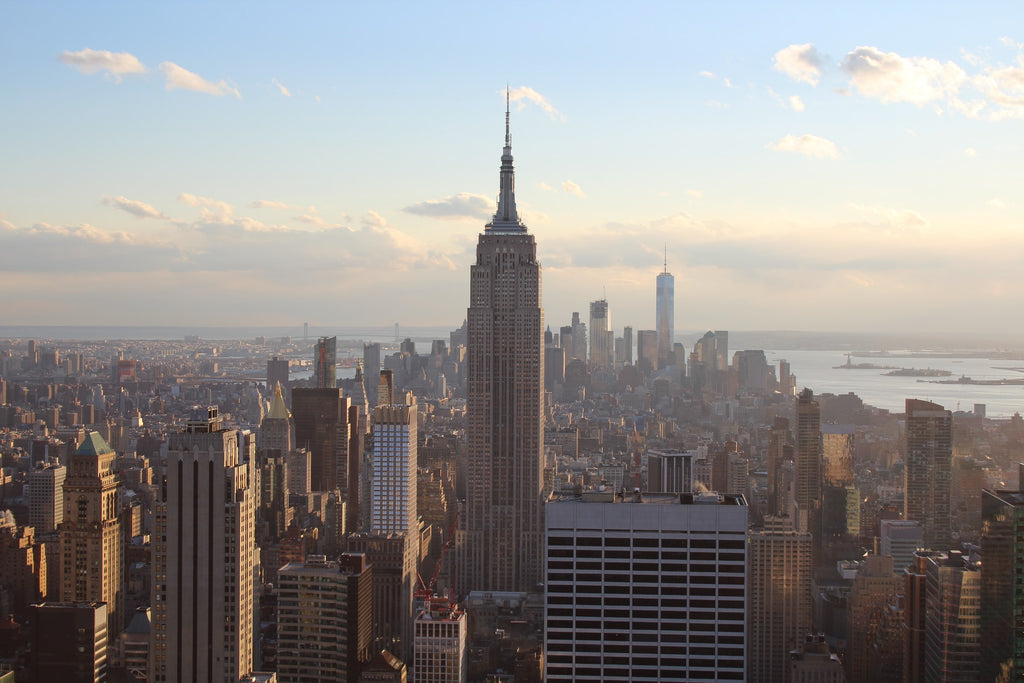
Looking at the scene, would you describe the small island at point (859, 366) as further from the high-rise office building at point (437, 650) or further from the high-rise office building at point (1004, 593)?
the high-rise office building at point (437, 650)

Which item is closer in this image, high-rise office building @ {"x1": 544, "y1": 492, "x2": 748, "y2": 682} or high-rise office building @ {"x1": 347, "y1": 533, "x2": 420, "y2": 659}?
high-rise office building @ {"x1": 544, "y1": 492, "x2": 748, "y2": 682}

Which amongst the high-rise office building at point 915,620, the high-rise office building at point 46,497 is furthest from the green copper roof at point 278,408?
the high-rise office building at point 915,620

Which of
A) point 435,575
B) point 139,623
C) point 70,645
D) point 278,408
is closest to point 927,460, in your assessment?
point 435,575

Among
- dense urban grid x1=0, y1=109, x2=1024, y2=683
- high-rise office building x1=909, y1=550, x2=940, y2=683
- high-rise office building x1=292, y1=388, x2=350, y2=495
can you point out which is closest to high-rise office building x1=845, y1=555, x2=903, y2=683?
dense urban grid x1=0, y1=109, x2=1024, y2=683

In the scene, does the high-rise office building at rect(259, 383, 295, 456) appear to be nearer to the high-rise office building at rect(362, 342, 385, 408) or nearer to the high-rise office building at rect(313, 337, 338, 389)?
the high-rise office building at rect(313, 337, 338, 389)

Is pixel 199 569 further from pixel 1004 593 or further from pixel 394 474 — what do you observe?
pixel 394 474

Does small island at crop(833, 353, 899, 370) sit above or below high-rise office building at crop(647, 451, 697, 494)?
above
